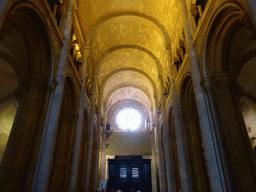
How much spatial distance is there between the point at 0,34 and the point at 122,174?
18643 millimetres

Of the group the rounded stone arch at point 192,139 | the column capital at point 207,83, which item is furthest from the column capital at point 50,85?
the rounded stone arch at point 192,139

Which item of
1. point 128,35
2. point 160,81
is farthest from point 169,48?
point 128,35

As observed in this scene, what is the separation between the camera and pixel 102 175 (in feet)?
72.7

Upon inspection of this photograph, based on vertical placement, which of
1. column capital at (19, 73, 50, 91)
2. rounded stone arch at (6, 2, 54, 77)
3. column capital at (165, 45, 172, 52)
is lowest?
column capital at (19, 73, 50, 91)

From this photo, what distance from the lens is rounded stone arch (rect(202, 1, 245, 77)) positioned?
587 cm

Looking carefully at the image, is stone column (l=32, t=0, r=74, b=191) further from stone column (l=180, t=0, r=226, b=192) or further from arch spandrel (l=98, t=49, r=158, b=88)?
arch spandrel (l=98, t=49, r=158, b=88)

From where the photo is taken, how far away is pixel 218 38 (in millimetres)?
6645

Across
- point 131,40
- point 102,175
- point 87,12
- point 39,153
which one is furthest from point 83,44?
point 102,175

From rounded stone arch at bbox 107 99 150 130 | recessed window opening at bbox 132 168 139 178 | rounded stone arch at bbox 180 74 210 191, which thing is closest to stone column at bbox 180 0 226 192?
rounded stone arch at bbox 180 74 210 191

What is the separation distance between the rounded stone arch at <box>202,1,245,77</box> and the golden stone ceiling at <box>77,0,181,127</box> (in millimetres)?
5144

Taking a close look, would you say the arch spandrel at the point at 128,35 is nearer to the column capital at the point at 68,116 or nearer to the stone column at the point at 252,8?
the column capital at the point at 68,116

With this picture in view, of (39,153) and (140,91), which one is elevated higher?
(140,91)

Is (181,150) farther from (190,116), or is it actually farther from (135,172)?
(135,172)

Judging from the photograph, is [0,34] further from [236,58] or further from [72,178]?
[236,58]
